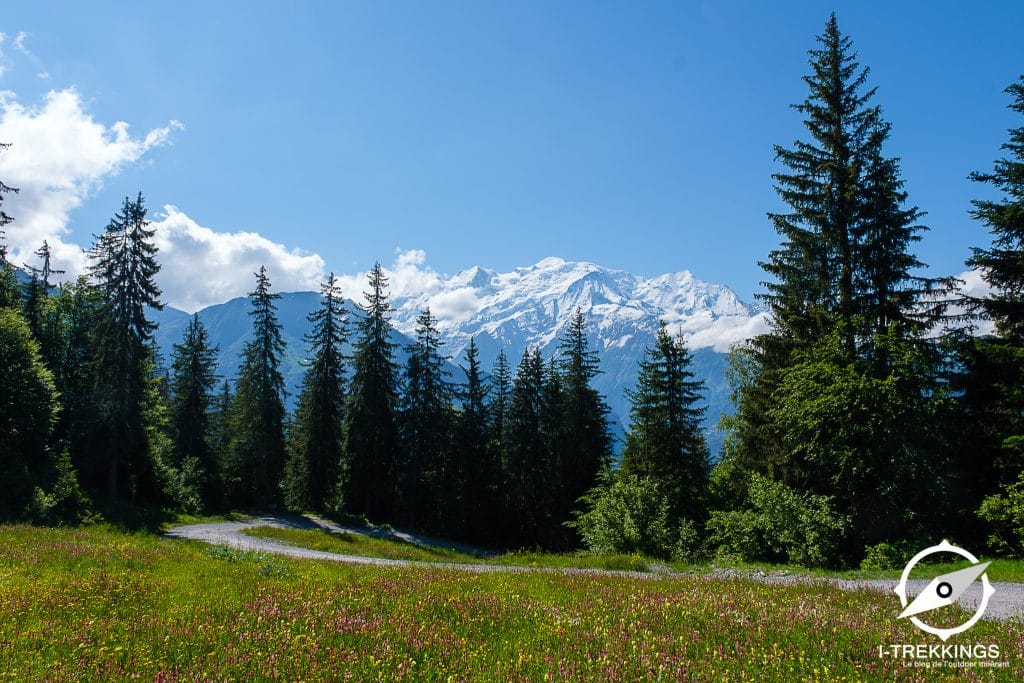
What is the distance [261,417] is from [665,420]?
102 ft

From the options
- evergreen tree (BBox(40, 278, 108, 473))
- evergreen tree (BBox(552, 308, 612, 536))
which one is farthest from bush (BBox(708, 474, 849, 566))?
evergreen tree (BBox(40, 278, 108, 473))

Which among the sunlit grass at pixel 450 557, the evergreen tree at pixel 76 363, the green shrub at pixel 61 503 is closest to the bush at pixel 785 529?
the sunlit grass at pixel 450 557

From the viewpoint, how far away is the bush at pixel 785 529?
17.4 m

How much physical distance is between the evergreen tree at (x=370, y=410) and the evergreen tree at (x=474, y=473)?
23.8ft

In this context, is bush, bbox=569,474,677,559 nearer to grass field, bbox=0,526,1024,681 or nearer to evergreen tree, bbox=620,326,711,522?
evergreen tree, bbox=620,326,711,522

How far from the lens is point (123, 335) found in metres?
33.2

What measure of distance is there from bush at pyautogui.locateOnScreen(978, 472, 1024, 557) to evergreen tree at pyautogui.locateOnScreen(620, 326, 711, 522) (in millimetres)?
15644

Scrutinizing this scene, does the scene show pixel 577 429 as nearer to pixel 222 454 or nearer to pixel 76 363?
pixel 222 454

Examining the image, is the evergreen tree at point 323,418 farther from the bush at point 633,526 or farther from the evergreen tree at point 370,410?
the bush at point 633,526

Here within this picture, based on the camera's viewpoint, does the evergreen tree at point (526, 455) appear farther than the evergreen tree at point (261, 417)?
Yes

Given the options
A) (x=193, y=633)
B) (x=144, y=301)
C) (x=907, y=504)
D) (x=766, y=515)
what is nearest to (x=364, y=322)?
(x=144, y=301)

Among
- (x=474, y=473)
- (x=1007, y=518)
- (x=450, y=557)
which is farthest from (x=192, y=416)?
(x=1007, y=518)

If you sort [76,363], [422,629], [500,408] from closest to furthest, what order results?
[422,629] < [76,363] < [500,408]

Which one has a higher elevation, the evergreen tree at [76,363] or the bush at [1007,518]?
the evergreen tree at [76,363]
